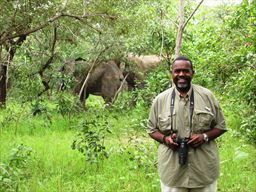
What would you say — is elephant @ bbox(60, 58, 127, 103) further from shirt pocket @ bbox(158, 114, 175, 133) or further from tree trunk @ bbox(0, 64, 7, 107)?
shirt pocket @ bbox(158, 114, 175, 133)

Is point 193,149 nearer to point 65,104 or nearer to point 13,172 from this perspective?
point 13,172

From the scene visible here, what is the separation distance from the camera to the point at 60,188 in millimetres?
5074

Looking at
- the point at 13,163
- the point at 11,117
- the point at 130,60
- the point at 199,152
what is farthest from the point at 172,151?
the point at 130,60

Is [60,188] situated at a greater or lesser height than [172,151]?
lesser

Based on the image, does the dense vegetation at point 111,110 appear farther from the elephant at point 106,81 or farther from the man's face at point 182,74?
the elephant at point 106,81

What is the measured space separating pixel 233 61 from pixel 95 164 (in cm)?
263

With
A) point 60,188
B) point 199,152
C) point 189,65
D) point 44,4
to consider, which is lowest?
point 60,188

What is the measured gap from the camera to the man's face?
296 centimetres

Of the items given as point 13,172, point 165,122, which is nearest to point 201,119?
point 165,122

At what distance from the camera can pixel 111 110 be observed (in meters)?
11.2

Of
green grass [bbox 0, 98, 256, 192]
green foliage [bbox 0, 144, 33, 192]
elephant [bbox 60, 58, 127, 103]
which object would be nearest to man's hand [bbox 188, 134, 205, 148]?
green grass [bbox 0, 98, 256, 192]

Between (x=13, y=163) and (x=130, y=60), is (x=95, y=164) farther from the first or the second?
(x=130, y=60)

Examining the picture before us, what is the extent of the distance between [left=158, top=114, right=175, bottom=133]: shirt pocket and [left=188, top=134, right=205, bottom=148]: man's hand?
0.17m

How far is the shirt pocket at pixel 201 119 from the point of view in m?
2.95
